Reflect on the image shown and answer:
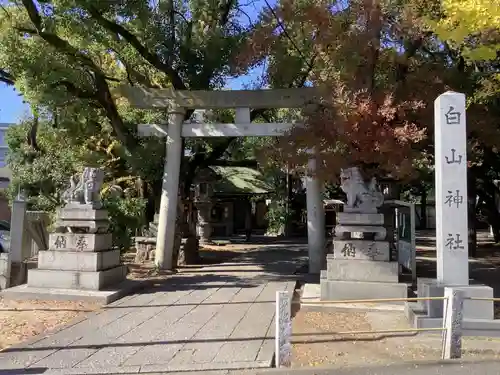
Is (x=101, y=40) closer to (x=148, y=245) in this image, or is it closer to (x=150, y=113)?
(x=150, y=113)

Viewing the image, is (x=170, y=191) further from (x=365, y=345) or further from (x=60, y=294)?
(x=365, y=345)

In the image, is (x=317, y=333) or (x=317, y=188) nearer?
(x=317, y=333)

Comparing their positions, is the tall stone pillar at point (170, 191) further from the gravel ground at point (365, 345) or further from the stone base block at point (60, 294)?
the gravel ground at point (365, 345)

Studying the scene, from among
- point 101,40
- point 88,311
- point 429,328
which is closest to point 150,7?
point 101,40

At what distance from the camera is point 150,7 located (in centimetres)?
1339

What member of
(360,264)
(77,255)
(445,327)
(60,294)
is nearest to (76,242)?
(77,255)

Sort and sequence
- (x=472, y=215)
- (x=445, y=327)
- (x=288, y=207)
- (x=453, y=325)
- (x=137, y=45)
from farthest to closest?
(x=288, y=207), (x=472, y=215), (x=137, y=45), (x=445, y=327), (x=453, y=325)

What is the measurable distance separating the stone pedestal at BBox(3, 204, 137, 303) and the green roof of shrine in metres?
17.5

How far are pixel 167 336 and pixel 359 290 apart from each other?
12.4ft

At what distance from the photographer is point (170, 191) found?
13953mm

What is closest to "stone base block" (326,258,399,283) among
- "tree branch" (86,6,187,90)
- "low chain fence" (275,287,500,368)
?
"low chain fence" (275,287,500,368)

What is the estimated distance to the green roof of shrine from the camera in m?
28.5

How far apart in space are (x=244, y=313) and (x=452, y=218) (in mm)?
3660

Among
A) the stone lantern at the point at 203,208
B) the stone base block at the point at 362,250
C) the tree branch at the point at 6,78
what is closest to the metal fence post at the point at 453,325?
the stone base block at the point at 362,250
